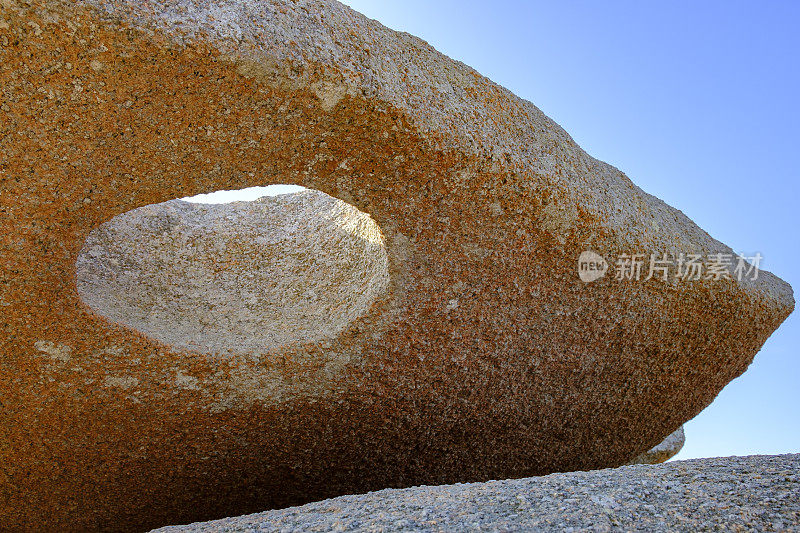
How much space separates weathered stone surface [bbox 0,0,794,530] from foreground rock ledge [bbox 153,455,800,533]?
0.88 meters

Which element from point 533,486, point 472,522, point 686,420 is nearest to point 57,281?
point 472,522

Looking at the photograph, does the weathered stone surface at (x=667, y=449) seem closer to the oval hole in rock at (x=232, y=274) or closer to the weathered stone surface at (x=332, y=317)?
the weathered stone surface at (x=332, y=317)

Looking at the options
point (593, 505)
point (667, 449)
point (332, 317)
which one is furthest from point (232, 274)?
point (667, 449)

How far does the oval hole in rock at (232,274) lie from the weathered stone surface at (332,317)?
126mm

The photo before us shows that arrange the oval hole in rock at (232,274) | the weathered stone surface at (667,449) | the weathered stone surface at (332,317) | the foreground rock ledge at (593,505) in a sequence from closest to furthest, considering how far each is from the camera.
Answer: the foreground rock ledge at (593,505)
the weathered stone surface at (332,317)
the oval hole in rock at (232,274)
the weathered stone surface at (667,449)

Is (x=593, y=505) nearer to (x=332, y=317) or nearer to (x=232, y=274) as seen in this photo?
(x=332, y=317)

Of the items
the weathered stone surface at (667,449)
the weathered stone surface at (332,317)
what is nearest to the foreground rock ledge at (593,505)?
the weathered stone surface at (332,317)

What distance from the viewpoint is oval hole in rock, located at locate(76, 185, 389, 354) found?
11.0 feet

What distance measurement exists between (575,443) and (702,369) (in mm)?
1028

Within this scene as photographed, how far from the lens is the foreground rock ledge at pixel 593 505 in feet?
6.73

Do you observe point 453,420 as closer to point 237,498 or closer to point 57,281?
point 237,498

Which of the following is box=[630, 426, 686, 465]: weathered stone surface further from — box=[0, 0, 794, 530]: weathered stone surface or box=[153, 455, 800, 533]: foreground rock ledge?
box=[153, 455, 800, 533]: foreground rock ledge

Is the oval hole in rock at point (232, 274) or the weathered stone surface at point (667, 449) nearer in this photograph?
the oval hole in rock at point (232, 274)

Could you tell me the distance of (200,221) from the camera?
13.6 ft
